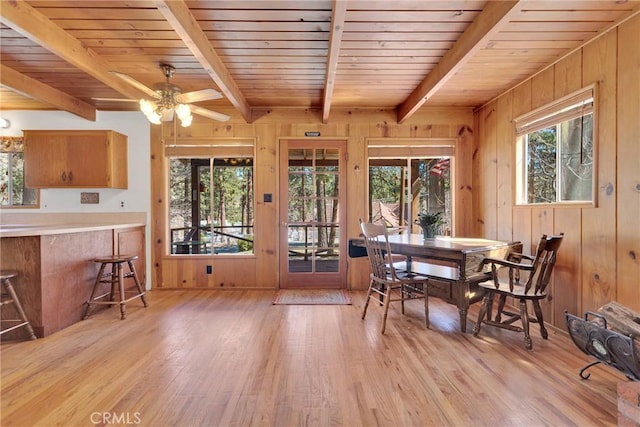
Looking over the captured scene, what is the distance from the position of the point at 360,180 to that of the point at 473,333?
2295 millimetres

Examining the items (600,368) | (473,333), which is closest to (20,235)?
(473,333)

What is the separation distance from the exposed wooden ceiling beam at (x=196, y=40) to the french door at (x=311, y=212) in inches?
48.3

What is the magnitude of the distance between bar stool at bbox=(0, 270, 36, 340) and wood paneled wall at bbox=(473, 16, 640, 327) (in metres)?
4.64

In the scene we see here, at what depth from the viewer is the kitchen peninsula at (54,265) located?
2.66 meters

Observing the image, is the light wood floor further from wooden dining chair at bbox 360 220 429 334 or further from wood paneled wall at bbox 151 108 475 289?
wood paneled wall at bbox 151 108 475 289

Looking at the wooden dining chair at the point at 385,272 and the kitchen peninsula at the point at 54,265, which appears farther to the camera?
the wooden dining chair at the point at 385,272

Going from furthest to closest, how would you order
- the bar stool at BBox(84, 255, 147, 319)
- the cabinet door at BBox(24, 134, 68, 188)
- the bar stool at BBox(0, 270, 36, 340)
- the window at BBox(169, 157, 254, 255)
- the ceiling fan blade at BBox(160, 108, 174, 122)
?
the window at BBox(169, 157, 254, 255) → the cabinet door at BBox(24, 134, 68, 188) → the bar stool at BBox(84, 255, 147, 319) → the ceiling fan blade at BBox(160, 108, 174, 122) → the bar stool at BBox(0, 270, 36, 340)

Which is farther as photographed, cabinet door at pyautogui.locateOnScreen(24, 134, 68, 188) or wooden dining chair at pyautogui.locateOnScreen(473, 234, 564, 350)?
cabinet door at pyautogui.locateOnScreen(24, 134, 68, 188)

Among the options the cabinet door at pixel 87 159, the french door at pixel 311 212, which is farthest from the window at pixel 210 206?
the cabinet door at pixel 87 159

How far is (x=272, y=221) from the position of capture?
4.26 metres

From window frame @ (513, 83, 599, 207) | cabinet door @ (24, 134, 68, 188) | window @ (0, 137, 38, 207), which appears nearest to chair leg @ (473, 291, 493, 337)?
window frame @ (513, 83, 599, 207)

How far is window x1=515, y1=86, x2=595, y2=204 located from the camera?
8.55 ft

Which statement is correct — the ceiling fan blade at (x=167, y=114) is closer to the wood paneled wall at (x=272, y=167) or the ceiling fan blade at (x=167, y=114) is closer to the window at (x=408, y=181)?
the wood paneled wall at (x=272, y=167)

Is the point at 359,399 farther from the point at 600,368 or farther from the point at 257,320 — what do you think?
the point at 600,368
